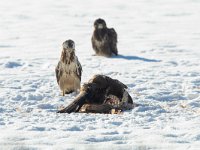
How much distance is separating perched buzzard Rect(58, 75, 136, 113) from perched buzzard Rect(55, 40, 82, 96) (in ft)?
5.53

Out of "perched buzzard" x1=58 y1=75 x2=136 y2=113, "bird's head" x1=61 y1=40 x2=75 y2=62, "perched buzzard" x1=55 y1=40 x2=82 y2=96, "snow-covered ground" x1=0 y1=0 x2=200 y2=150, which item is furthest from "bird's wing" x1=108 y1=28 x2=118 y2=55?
"perched buzzard" x1=58 y1=75 x2=136 y2=113

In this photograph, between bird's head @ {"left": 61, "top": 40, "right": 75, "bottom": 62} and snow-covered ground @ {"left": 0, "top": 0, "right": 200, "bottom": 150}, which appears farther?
bird's head @ {"left": 61, "top": 40, "right": 75, "bottom": 62}

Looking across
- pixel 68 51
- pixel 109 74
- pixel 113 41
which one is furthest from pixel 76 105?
pixel 113 41

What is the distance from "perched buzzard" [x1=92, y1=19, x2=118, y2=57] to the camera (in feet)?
54.1

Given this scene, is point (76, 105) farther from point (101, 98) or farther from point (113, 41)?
point (113, 41)

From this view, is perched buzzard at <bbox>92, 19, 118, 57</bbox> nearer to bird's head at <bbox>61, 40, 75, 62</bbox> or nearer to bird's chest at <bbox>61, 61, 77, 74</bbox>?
bird's chest at <bbox>61, 61, 77, 74</bbox>

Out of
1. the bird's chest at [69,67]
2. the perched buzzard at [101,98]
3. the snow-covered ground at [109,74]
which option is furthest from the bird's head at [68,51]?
the perched buzzard at [101,98]

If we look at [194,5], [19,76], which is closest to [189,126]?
[19,76]

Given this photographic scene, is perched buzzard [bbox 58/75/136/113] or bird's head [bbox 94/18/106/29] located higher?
bird's head [bbox 94/18/106/29]

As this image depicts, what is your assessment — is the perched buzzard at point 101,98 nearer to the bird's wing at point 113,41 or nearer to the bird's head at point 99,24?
the bird's wing at point 113,41

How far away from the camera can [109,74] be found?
1331cm

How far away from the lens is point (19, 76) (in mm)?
12727

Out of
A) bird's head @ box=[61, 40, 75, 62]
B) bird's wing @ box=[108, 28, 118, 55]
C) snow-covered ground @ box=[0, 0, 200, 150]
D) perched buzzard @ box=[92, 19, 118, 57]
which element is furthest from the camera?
bird's wing @ box=[108, 28, 118, 55]

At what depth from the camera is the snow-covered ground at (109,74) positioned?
24.4 feet
